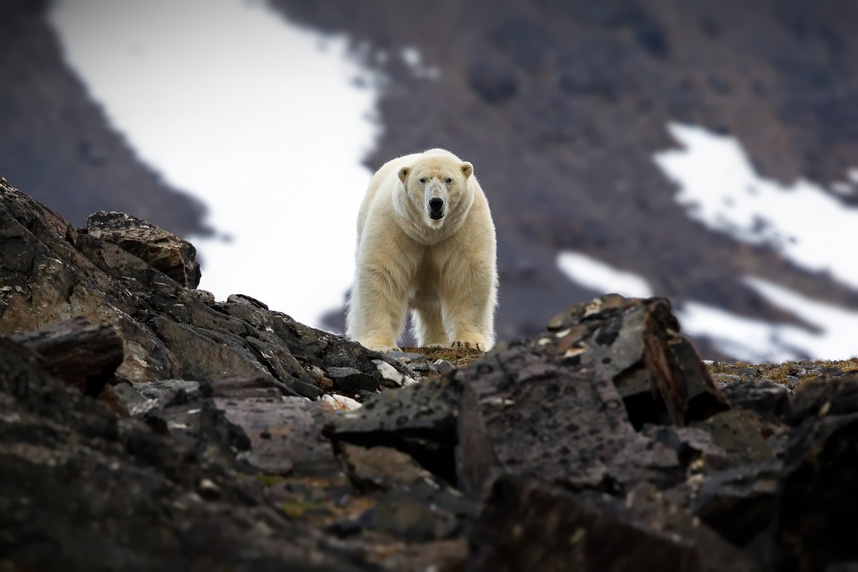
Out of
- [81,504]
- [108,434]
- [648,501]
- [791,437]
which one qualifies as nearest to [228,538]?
[81,504]

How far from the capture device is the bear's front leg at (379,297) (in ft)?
51.8

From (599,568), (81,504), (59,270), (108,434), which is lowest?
(599,568)

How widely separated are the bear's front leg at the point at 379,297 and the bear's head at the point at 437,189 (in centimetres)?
115

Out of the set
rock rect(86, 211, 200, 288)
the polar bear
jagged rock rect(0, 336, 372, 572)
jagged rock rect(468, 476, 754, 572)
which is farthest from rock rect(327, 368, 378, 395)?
jagged rock rect(468, 476, 754, 572)

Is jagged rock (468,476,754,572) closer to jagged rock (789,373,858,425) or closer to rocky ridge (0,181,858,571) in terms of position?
rocky ridge (0,181,858,571)

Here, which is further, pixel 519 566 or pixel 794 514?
pixel 794 514

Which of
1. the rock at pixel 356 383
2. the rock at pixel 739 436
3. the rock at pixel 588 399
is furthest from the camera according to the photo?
the rock at pixel 356 383

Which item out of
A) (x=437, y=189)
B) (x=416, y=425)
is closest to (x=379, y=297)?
(x=437, y=189)

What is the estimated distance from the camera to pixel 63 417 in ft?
16.8

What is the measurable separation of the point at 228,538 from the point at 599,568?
1596mm

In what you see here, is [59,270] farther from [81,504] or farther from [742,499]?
[742,499]

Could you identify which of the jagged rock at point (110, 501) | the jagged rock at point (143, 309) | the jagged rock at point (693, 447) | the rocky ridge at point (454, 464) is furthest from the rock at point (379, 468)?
the jagged rock at point (143, 309)

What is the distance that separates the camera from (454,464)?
594cm

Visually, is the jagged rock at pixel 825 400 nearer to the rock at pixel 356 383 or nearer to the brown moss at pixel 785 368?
the rock at pixel 356 383
